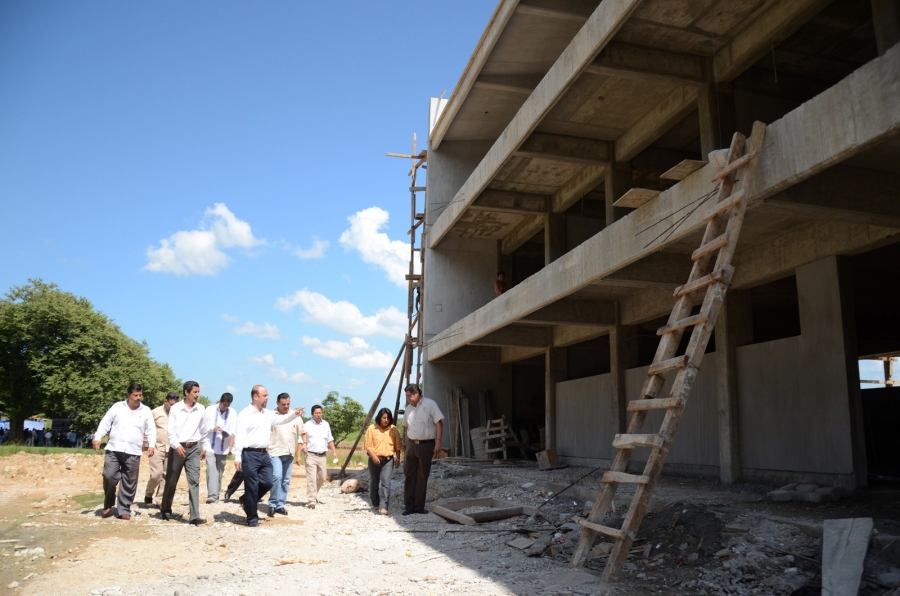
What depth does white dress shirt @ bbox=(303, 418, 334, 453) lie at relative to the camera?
1164 centimetres

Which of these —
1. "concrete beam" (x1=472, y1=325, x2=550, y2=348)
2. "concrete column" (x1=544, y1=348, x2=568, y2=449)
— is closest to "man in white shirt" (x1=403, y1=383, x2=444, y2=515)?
"concrete beam" (x1=472, y1=325, x2=550, y2=348)

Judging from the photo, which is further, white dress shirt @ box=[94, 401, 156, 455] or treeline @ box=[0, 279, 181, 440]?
treeline @ box=[0, 279, 181, 440]

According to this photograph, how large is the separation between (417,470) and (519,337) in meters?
7.74

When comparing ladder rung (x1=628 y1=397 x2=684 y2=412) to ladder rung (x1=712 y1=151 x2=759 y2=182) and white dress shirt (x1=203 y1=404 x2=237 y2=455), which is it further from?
white dress shirt (x1=203 y1=404 x2=237 y2=455)

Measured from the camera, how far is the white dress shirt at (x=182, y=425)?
29.5ft

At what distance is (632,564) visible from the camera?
5965 mm

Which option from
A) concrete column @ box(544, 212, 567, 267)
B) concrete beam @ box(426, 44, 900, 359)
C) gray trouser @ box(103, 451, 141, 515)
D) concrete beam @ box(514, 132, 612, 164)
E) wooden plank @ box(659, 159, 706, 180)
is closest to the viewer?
concrete beam @ box(426, 44, 900, 359)

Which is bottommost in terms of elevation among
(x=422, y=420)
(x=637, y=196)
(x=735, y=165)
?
(x=422, y=420)

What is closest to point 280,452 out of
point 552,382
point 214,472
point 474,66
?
point 214,472

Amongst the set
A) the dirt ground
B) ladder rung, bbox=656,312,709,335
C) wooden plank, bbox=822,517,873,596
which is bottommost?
the dirt ground

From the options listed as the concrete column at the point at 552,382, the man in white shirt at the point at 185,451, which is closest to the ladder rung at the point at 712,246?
the man in white shirt at the point at 185,451

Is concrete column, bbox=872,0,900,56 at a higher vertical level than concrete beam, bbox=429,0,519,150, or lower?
lower

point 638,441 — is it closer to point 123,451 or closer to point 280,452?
point 280,452

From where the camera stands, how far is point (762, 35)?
904cm
